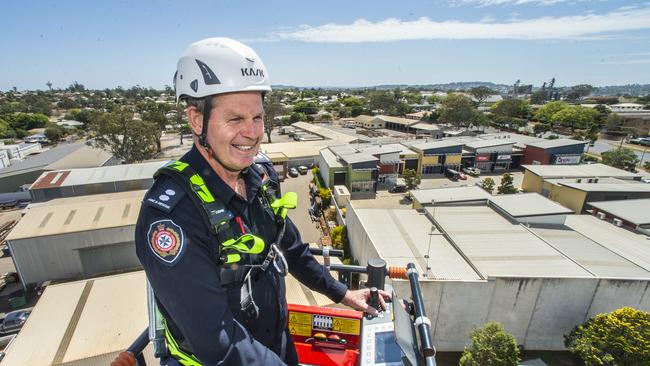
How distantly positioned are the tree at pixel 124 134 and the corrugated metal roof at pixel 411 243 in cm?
2663

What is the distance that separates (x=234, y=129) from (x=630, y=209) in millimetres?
23537

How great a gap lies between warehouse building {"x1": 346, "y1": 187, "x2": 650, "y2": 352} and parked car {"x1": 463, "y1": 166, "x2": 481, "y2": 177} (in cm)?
1735

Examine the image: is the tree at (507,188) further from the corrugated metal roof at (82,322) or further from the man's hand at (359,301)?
the man's hand at (359,301)

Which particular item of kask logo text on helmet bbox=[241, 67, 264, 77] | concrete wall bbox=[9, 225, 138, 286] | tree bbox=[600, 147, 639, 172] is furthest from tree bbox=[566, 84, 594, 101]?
kask logo text on helmet bbox=[241, 67, 264, 77]

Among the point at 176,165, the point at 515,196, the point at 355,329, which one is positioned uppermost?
the point at 176,165

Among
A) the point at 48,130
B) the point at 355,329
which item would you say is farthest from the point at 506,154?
the point at 48,130

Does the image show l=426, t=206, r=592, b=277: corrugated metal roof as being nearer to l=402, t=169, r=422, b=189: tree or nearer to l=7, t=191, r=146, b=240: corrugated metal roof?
l=402, t=169, r=422, b=189: tree

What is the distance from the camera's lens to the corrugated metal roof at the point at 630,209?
15983 millimetres

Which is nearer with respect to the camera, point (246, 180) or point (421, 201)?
point (246, 180)

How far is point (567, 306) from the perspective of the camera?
10.9 m

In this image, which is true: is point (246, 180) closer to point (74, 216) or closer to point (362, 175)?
point (74, 216)

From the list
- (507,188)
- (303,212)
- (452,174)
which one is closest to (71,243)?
(303,212)

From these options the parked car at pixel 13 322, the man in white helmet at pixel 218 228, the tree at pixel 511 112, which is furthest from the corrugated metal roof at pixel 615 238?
the tree at pixel 511 112

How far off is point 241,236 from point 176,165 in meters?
0.55
